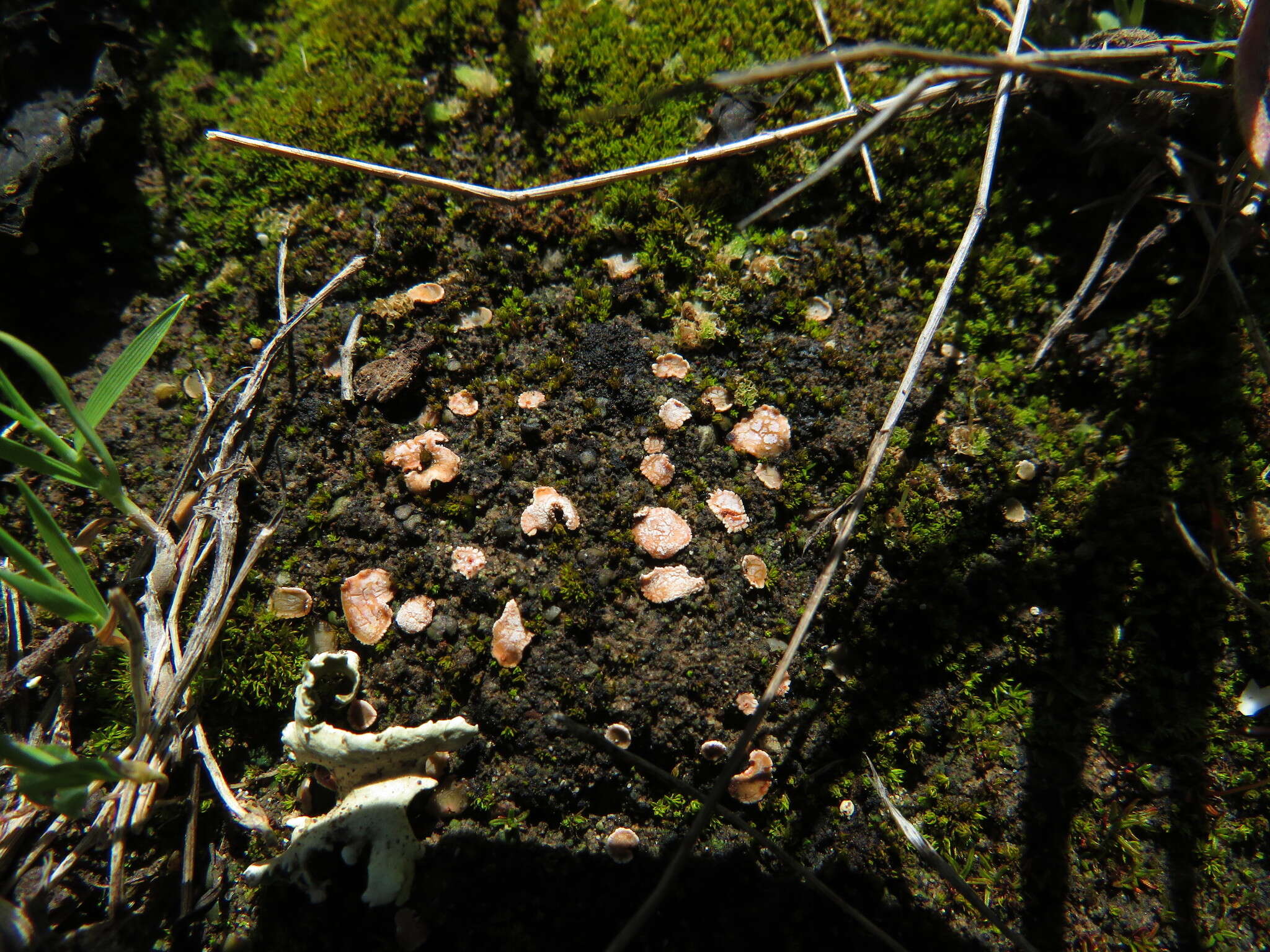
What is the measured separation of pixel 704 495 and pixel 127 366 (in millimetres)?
1902

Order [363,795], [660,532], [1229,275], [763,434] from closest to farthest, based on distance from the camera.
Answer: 1. [363,795]
2. [1229,275]
3. [660,532]
4. [763,434]

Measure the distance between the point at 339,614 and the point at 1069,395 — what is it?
281 cm

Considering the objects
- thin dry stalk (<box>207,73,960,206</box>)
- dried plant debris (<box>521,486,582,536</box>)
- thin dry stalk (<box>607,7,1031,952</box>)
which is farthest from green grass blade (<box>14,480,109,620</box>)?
thin dry stalk (<box>607,7,1031,952</box>)

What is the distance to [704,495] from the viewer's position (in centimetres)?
239

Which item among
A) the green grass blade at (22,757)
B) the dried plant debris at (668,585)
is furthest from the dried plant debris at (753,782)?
the green grass blade at (22,757)

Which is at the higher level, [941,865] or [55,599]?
[55,599]

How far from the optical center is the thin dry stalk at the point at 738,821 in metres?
1.97

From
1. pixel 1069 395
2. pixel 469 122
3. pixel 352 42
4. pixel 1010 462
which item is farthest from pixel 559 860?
pixel 352 42

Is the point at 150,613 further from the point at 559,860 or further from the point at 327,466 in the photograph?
the point at 559,860

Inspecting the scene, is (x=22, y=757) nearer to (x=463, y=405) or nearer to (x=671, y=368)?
(x=463, y=405)

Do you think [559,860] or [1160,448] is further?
[1160,448]

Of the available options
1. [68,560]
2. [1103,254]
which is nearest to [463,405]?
[68,560]

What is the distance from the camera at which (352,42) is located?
9.55 feet

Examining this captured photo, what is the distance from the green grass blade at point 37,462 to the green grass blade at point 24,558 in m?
0.19
